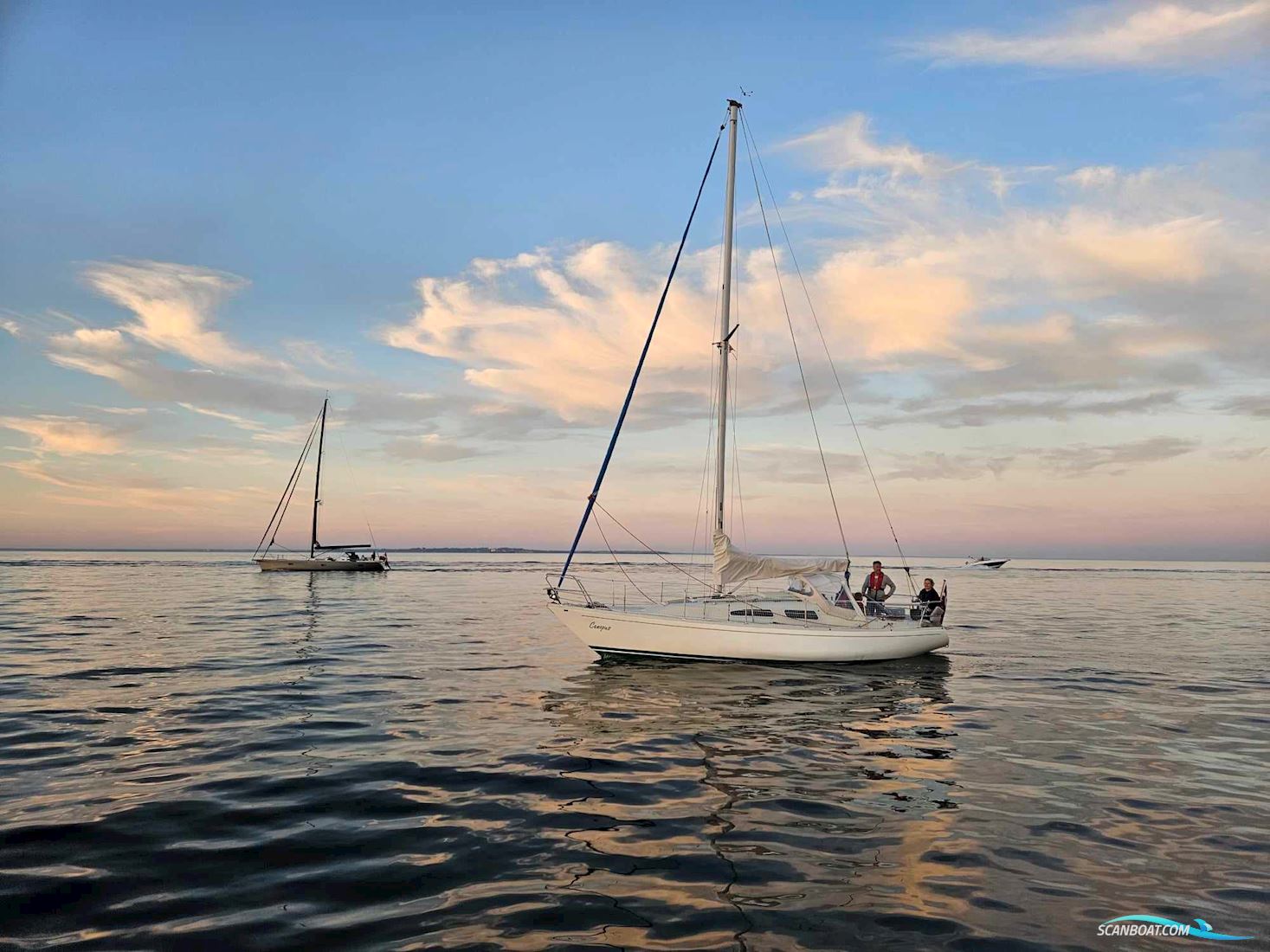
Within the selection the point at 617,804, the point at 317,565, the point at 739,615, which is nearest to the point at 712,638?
the point at 739,615

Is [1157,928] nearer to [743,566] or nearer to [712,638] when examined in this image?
[712,638]

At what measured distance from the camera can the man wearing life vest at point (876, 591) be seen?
977 inches

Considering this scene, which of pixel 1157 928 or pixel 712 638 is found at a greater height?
pixel 712 638

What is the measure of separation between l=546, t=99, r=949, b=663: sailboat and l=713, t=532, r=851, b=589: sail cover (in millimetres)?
26

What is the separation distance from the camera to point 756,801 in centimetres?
1023

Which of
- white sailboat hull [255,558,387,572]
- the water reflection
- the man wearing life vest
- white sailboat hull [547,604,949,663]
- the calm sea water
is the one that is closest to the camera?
the calm sea water

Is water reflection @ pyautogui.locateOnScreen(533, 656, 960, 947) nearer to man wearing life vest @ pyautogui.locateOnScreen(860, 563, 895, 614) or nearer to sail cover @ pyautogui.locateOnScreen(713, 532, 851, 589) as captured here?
sail cover @ pyautogui.locateOnScreen(713, 532, 851, 589)

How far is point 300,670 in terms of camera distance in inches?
826

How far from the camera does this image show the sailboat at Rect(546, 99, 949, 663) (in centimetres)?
2145

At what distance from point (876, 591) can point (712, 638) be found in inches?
314

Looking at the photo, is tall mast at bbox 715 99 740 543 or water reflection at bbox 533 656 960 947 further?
tall mast at bbox 715 99 740 543

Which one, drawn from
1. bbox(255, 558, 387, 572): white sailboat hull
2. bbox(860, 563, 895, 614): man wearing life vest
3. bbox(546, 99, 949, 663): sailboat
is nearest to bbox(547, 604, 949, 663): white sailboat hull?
bbox(546, 99, 949, 663): sailboat

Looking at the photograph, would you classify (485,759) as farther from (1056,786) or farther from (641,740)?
(1056,786)

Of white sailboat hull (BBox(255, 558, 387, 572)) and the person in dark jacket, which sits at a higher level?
the person in dark jacket
